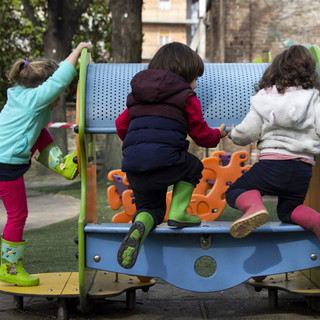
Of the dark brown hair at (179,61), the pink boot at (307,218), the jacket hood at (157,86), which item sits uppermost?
the dark brown hair at (179,61)

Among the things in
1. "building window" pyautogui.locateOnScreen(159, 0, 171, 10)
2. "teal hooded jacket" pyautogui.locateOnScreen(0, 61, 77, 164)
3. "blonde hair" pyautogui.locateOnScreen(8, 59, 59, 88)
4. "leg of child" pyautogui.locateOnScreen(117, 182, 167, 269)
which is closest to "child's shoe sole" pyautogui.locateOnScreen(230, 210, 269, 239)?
"leg of child" pyautogui.locateOnScreen(117, 182, 167, 269)

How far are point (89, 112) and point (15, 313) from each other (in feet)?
4.23

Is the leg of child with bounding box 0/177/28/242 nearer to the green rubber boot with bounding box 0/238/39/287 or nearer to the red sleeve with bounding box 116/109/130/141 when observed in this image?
the green rubber boot with bounding box 0/238/39/287

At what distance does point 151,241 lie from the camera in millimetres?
3424

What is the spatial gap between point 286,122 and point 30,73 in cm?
161

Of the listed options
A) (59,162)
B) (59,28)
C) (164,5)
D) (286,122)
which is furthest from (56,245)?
(164,5)

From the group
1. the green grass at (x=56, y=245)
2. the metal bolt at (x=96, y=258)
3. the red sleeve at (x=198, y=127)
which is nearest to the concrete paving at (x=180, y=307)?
the metal bolt at (x=96, y=258)

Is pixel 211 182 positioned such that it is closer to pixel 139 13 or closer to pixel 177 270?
pixel 177 270

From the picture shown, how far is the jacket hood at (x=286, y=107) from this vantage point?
3.35m

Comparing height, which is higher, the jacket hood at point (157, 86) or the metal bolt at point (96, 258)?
the jacket hood at point (157, 86)

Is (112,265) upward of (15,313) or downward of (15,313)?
upward

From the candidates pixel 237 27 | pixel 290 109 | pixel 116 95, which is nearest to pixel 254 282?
pixel 290 109

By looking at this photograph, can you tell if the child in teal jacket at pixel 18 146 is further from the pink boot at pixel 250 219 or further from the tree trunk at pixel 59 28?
the tree trunk at pixel 59 28

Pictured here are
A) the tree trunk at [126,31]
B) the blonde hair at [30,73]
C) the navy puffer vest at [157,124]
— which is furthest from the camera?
the tree trunk at [126,31]
